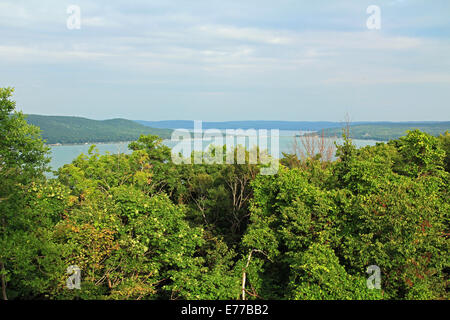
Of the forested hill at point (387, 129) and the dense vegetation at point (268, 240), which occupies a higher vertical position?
the forested hill at point (387, 129)

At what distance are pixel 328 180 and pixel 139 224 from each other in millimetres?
9343

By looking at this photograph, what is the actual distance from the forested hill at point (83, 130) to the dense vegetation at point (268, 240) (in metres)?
111

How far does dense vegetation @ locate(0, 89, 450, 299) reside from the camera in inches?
509

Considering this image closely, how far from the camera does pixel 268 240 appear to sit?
16.5 m

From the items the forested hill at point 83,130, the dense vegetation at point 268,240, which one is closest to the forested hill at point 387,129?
the forested hill at point 83,130

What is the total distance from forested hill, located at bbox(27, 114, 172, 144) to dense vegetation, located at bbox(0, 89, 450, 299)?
11148 cm

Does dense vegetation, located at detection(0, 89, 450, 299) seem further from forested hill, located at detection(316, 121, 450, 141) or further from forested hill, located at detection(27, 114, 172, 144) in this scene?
forested hill, located at detection(27, 114, 172, 144)

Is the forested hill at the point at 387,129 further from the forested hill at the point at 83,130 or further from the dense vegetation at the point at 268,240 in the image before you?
the dense vegetation at the point at 268,240

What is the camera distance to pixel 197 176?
3055 cm

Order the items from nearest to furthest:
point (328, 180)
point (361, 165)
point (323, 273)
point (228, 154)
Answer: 1. point (323, 273)
2. point (361, 165)
3. point (328, 180)
4. point (228, 154)

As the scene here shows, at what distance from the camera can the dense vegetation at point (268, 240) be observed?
12938 millimetres
